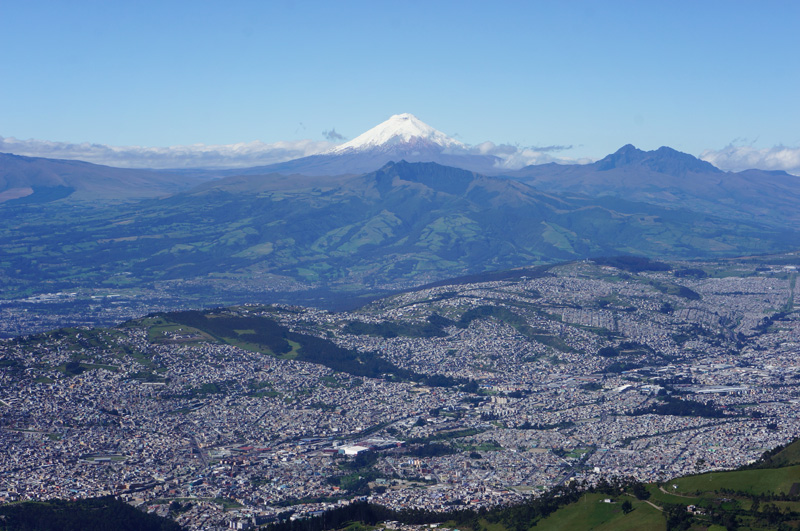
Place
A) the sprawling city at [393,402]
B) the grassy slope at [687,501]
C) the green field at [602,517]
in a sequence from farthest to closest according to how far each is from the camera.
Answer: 1. the sprawling city at [393,402]
2. the green field at [602,517]
3. the grassy slope at [687,501]

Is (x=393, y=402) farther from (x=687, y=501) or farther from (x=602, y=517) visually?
(x=687, y=501)

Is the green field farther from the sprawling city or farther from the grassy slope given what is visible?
the sprawling city

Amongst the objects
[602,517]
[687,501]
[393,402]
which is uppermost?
[687,501]

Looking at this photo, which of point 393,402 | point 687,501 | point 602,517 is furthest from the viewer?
point 393,402

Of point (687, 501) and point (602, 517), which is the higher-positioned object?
point (687, 501)

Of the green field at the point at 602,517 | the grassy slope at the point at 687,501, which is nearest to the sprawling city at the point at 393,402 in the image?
the green field at the point at 602,517

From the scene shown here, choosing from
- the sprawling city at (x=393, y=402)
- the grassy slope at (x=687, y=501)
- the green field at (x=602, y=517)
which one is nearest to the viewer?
the grassy slope at (x=687, y=501)

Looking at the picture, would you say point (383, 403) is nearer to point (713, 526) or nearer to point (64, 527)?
point (64, 527)

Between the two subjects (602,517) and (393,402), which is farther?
(393,402)

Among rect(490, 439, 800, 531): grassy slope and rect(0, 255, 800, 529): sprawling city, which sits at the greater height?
rect(490, 439, 800, 531): grassy slope

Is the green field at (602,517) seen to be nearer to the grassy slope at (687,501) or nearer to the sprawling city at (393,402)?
the grassy slope at (687,501)

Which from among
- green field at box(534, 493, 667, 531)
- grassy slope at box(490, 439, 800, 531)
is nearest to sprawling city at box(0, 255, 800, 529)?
green field at box(534, 493, 667, 531)

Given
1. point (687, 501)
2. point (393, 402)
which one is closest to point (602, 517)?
point (687, 501)
